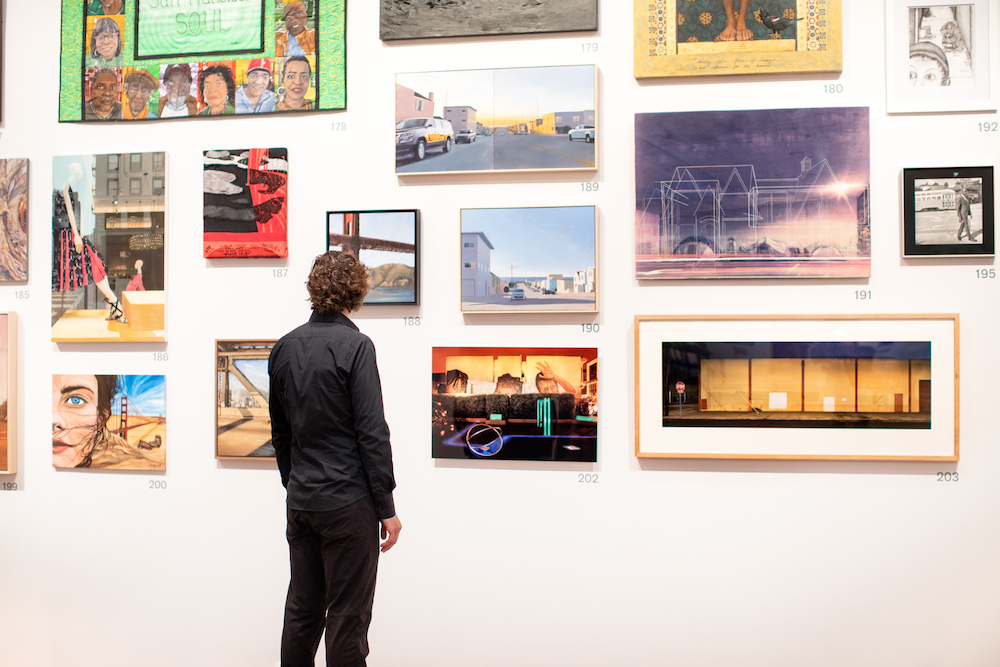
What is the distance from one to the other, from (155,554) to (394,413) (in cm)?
128

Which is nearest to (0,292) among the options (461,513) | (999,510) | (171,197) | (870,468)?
(171,197)

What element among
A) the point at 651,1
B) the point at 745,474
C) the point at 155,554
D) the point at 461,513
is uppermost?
the point at 651,1

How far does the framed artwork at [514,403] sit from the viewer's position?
104 inches

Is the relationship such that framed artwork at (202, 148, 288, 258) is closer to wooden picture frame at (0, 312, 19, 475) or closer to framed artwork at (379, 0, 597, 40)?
framed artwork at (379, 0, 597, 40)

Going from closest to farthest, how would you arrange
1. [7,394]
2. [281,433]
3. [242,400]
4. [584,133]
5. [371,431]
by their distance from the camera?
[371,431] < [281,433] < [584,133] < [242,400] < [7,394]

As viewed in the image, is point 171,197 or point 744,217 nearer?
point 744,217

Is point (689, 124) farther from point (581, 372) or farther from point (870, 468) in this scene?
point (870, 468)

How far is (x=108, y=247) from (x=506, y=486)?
6.82 feet

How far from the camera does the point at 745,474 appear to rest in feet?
8.52

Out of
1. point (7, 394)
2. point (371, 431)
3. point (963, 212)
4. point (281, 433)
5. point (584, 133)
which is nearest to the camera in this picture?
point (371, 431)

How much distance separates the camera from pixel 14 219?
2900 mm

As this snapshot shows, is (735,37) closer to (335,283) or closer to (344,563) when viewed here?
(335,283)

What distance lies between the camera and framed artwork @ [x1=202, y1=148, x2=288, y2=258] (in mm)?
2779

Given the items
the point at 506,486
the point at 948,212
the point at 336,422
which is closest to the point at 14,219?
the point at 336,422
